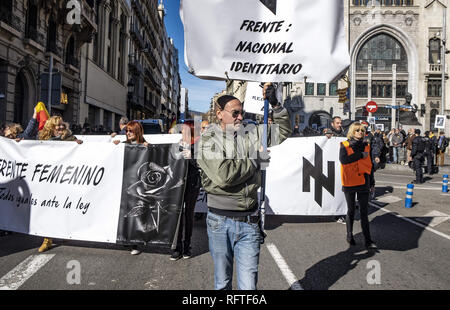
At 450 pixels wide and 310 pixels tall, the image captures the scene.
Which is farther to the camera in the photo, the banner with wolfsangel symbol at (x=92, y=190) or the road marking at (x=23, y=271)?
the banner with wolfsangel symbol at (x=92, y=190)

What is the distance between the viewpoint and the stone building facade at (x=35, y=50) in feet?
47.2

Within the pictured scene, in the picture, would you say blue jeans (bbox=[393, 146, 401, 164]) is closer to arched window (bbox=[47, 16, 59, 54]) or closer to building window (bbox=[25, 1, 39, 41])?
arched window (bbox=[47, 16, 59, 54])

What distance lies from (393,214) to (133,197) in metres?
5.95

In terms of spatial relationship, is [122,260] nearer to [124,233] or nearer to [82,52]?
[124,233]

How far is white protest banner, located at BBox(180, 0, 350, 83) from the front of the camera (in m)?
3.19

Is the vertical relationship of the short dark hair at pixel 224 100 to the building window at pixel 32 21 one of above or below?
below

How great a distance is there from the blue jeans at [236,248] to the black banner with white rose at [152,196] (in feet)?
7.41

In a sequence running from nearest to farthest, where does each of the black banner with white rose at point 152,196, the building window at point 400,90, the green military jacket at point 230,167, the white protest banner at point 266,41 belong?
the green military jacket at point 230,167 → the white protest banner at point 266,41 → the black banner with white rose at point 152,196 → the building window at point 400,90

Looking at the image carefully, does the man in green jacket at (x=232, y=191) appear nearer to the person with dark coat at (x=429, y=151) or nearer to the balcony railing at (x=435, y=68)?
the person with dark coat at (x=429, y=151)

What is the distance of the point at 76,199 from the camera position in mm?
5059

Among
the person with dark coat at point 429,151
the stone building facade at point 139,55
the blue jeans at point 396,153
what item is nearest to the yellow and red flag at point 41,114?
the person with dark coat at point 429,151

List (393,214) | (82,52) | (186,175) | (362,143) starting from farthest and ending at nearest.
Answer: (82,52)
(393,214)
(362,143)
(186,175)

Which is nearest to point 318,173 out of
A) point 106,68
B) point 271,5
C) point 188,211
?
point 188,211
